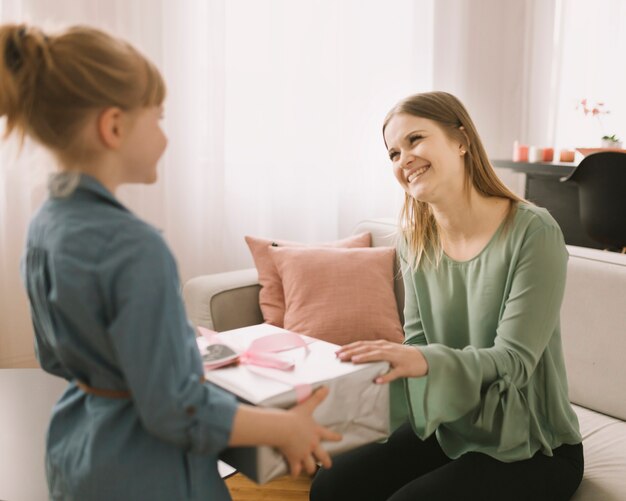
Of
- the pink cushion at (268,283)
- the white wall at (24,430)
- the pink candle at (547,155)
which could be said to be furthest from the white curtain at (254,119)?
the white wall at (24,430)

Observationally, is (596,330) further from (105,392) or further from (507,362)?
(105,392)

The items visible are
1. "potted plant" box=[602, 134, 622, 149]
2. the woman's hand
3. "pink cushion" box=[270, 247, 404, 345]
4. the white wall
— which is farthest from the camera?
"potted plant" box=[602, 134, 622, 149]

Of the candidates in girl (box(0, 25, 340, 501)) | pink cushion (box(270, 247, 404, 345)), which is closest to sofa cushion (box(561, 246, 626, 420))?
pink cushion (box(270, 247, 404, 345))

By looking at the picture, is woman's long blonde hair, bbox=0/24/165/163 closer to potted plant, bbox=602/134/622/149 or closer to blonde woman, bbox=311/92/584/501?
blonde woman, bbox=311/92/584/501

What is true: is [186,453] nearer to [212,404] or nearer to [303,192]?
[212,404]

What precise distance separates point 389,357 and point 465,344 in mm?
483

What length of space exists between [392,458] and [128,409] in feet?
2.39

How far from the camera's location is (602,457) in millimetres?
1462

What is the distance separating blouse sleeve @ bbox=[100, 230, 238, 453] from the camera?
2.35 ft

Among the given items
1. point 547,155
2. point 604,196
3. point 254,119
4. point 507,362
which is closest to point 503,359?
point 507,362

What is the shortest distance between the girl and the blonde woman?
31cm

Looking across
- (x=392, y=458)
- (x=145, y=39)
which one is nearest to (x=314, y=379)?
(x=392, y=458)

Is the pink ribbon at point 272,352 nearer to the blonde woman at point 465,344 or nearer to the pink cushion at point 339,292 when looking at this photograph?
the blonde woman at point 465,344

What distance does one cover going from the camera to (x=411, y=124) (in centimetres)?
142
